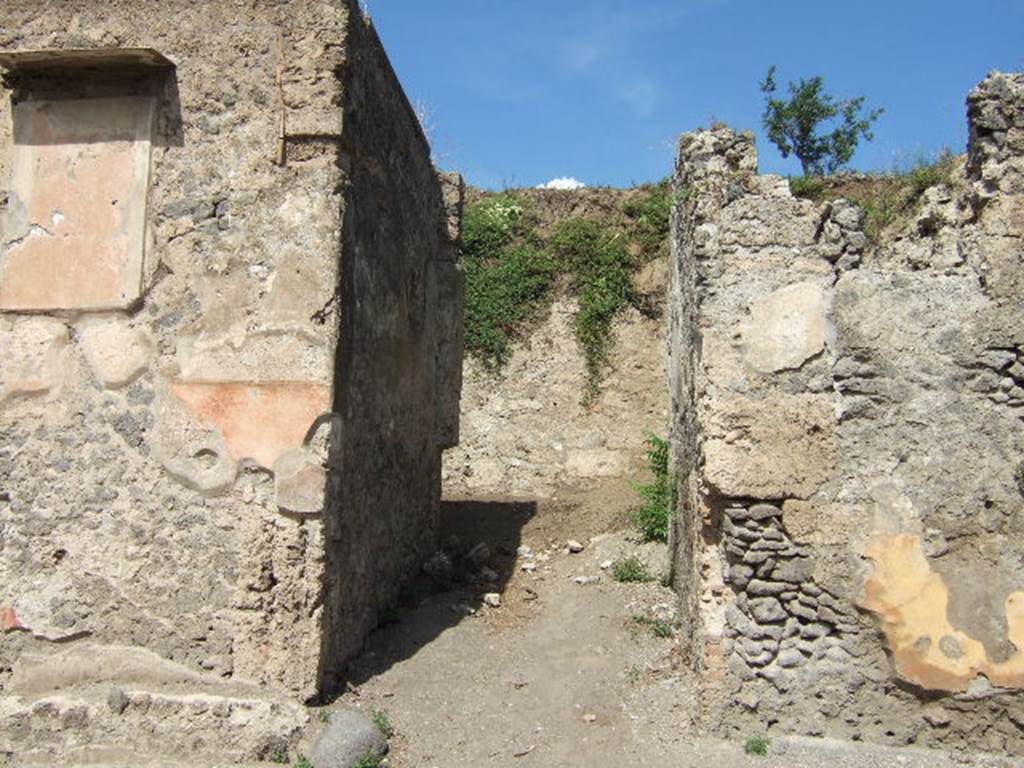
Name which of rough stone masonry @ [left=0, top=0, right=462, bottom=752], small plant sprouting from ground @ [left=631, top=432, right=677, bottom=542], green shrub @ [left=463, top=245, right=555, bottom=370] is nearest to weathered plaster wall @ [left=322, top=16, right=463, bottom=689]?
rough stone masonry @ [left=0, top=0, right=462, bottom=752]

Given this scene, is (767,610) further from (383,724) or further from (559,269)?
(559,269)

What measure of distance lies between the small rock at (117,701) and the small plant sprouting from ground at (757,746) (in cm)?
302

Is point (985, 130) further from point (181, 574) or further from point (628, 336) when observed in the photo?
point (628, 336)

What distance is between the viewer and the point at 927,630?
14.5 feet

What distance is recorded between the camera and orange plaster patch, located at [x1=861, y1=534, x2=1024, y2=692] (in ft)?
14.4

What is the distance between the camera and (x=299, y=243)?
4.75 meters

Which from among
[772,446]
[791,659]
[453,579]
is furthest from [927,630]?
[453,579]

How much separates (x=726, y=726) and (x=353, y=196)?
339 cm

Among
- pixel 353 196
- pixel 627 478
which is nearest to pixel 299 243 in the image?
pixel 353 196

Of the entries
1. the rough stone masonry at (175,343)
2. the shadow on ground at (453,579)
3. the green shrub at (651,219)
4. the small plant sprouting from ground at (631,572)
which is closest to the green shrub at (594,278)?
the green shrub at (651,219)

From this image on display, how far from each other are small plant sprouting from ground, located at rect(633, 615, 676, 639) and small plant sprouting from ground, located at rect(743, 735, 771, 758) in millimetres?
→ 1405

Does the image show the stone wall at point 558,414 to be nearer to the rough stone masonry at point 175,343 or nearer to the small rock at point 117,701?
the rough stone masonry at point 175,343

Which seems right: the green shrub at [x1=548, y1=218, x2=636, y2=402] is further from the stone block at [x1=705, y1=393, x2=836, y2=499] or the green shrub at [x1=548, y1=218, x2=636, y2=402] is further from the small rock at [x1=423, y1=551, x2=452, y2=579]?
the stone block at [x1=705, y1=393, x2=836, y2=499]

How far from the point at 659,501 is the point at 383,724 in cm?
389
